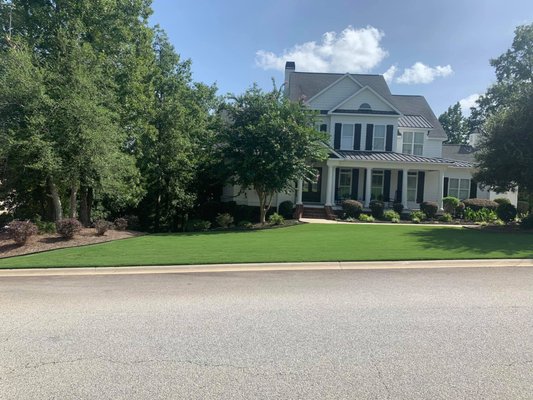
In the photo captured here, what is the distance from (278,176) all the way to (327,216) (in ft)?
18.1

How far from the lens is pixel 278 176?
20484mm

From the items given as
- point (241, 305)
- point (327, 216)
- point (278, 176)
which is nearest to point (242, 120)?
point (278, 176)

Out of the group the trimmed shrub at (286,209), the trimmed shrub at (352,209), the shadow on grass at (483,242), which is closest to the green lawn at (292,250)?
the shadow on grass at (483,242)

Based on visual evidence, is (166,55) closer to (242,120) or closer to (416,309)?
(242,120)

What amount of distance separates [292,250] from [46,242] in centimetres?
848

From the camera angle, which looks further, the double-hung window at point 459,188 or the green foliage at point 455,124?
the green foliage at point 455,124

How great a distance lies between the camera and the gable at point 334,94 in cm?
2980

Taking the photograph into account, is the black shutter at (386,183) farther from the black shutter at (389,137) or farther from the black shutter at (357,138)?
the black shutter at (357,138)

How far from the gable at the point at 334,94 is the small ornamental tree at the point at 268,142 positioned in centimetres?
846

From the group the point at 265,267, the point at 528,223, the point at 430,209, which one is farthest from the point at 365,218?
the point at 265,267

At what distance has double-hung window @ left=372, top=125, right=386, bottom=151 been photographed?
95.0 feet

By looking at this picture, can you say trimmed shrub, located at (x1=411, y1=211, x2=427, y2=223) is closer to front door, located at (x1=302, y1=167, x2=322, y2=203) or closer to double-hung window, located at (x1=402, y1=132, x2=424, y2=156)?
front door, located at (x1=302, y1=167, x2=322, y2=203)

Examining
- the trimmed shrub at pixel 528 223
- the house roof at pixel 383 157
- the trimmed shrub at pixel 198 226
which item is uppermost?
the house roof at pixel 383 157

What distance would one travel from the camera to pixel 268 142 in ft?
66.5
